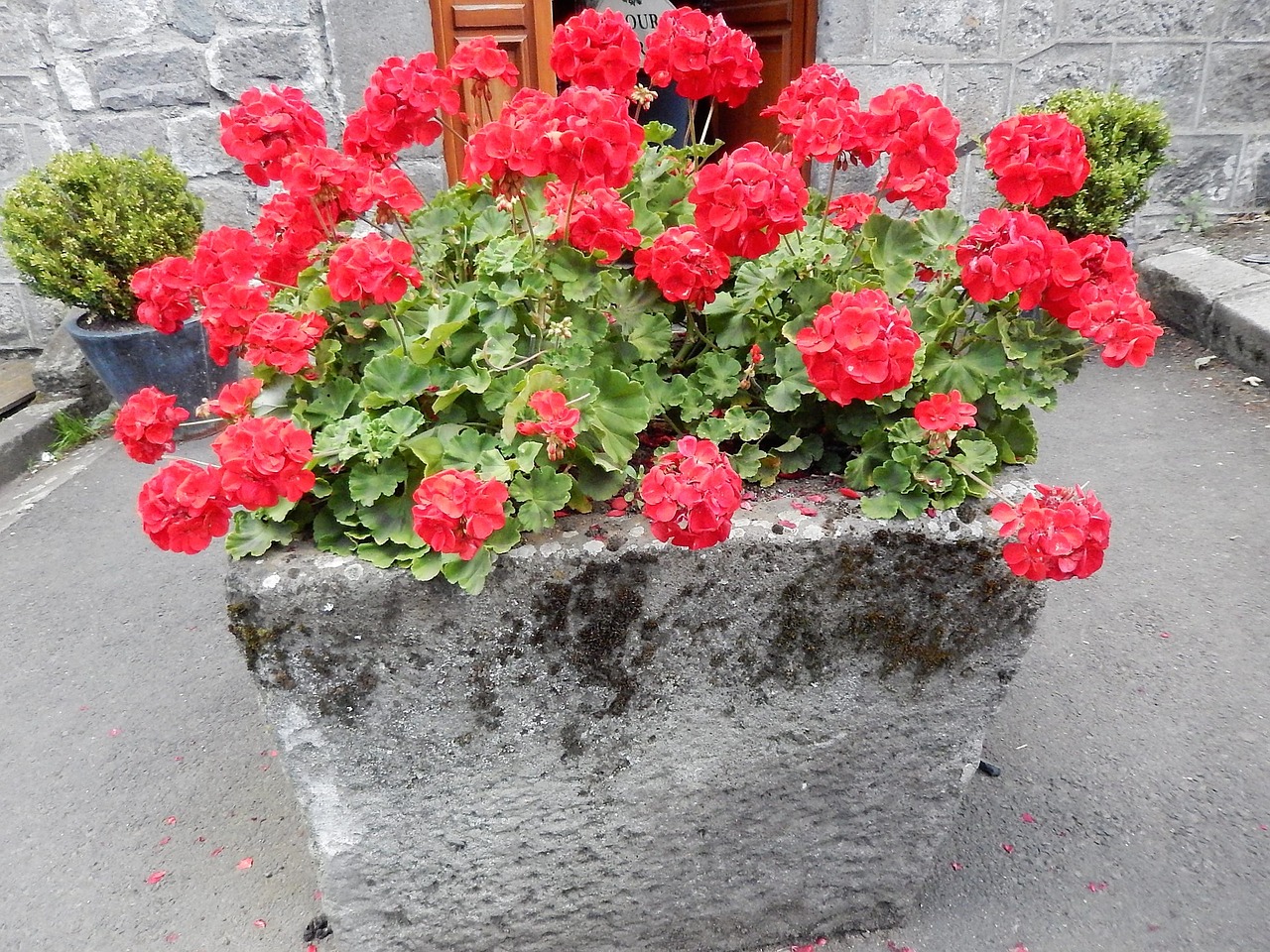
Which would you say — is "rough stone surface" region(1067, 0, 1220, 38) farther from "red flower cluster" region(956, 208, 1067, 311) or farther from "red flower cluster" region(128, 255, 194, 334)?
"red flower cluster" region(128, 255, 194, 334)

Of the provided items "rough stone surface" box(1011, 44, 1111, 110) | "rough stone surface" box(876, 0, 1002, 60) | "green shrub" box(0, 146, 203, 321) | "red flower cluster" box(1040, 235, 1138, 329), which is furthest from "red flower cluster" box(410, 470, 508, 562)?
"rough stone surface" box(1011, 44, 1111, 110)

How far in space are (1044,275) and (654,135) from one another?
2.84 ft

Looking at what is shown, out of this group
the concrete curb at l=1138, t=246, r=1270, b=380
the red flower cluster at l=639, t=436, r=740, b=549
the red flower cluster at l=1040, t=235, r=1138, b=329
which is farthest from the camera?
the concrete curb at l=1138, t=246, r=1270, b=380

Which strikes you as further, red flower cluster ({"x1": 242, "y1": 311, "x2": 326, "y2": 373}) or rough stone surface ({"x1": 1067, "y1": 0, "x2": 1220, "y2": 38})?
rough stone surface ({"x1": 1067, "y1": 0, "x2": 1220, "y2": 38})

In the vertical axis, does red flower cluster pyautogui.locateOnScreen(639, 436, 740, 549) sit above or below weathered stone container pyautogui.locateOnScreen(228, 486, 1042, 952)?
above

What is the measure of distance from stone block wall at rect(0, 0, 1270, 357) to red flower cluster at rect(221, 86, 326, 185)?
281 centimetres

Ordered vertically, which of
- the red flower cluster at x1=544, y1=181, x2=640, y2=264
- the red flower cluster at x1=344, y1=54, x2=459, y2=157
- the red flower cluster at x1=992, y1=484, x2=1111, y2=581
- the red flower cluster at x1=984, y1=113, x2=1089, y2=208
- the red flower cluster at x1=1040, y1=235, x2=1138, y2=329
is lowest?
the red flower cluster at x1=992, y1=484, x2=1111, y2=581

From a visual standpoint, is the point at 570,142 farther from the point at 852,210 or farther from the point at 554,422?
the point at 852,210

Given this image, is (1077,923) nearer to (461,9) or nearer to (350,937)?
(350,937)

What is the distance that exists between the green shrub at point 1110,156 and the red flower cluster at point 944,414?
315 centimetres

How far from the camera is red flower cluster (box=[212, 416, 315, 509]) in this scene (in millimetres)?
1183

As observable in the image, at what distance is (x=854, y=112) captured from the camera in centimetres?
147

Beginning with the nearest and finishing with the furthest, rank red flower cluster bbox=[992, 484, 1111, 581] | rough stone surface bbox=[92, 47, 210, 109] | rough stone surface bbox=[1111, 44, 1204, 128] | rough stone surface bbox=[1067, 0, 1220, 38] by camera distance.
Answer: red flower cluster bbox=[992, 484, 1111, 581]
rough stone surface bbox=[92, 47, 210, 109]
rough stone surface bbox=[1067, 0, 1220, 38]
rough stone surface bbox=[1111, 44, 1204, 128]

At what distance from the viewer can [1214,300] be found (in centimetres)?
415
